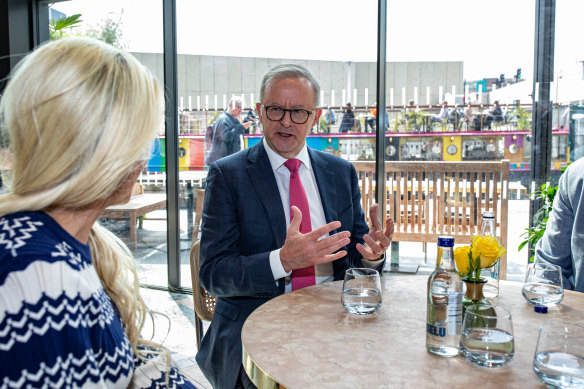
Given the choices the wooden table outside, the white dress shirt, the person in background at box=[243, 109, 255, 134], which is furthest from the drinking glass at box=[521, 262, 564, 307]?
the wooden table outside

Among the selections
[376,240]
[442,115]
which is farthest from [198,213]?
[376,240]

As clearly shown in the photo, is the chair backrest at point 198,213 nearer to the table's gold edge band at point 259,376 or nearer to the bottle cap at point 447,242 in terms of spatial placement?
the table's gold edge band at point 259,376

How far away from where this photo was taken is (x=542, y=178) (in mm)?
3061

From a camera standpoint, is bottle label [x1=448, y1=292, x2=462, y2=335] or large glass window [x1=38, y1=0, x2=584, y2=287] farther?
large glass window [x1=38, y1=0, x2=584, y2=287]

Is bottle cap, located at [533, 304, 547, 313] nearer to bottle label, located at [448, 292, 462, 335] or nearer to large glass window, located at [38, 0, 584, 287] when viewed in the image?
bottle label, located at [448, 292, 462, 335]

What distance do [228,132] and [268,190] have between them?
2.21 meters

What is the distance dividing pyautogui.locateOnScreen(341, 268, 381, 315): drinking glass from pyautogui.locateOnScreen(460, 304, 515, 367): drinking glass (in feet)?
1.01

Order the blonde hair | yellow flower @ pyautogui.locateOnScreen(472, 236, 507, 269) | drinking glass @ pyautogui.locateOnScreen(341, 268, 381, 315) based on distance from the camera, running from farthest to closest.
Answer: drinking glass @ pyautogui.locateOnScreen(341, 268, 381, 315) → yellow flower @ pyautogui.locateOnScreen(472, 236, 507, 269) → the blonde hair

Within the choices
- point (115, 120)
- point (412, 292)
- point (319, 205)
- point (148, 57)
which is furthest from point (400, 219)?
point (115, 120)

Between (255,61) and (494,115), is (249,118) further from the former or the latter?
(494,115)

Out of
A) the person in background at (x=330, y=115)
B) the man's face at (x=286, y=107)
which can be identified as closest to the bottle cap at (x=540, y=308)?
the man's face at (x=286, y=107)

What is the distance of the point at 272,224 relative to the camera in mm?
1734

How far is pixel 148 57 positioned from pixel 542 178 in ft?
9.93

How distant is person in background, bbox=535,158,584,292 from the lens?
5.56ft
